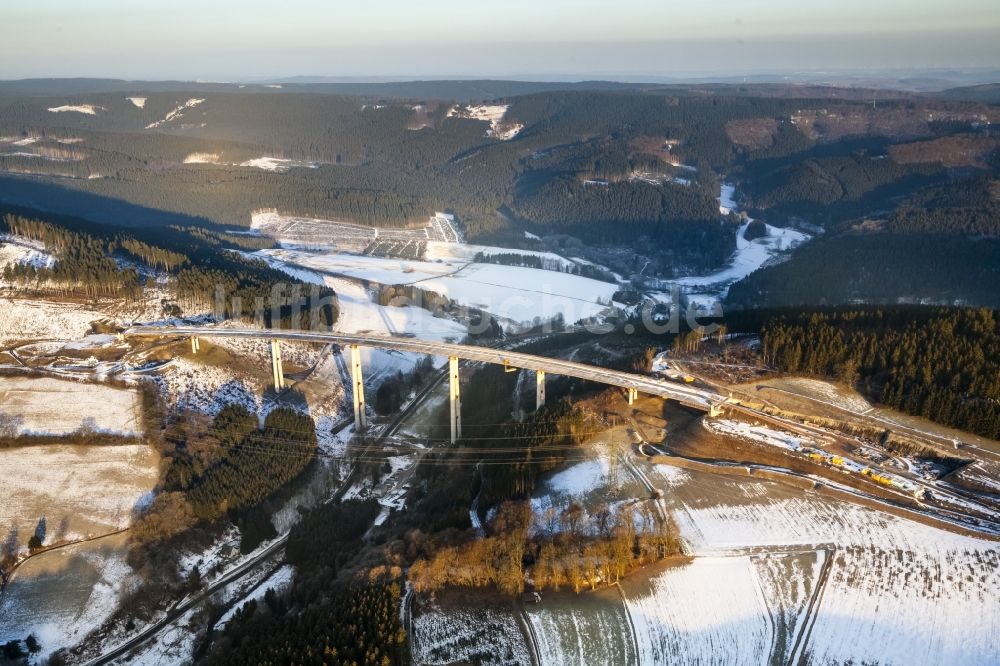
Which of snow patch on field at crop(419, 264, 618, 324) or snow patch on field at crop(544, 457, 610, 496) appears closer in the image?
snow patch on field at crop(544, 457, 610, 496)

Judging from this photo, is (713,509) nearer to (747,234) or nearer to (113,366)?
(113,366)

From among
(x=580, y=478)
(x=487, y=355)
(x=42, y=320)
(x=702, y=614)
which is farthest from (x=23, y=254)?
(x=702, y=614)

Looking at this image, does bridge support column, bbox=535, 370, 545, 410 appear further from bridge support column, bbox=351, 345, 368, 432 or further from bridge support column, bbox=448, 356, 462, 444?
bridge support column, bbox=351, 345, 368, 432

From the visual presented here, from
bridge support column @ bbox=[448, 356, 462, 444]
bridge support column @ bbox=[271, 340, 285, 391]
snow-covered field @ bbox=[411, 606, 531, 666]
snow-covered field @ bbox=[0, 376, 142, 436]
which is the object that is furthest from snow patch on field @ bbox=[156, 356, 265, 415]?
snow-covered field @ bbox=[411, 606, 531, 666]

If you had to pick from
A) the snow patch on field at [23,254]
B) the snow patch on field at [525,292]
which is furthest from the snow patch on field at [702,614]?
the snow patch on field at [23,254]

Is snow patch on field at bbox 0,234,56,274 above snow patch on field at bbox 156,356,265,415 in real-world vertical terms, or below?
above

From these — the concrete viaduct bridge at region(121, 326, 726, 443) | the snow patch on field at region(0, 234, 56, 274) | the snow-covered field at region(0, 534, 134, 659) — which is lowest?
the snow-covered field at region(0, 534, 134, 659)

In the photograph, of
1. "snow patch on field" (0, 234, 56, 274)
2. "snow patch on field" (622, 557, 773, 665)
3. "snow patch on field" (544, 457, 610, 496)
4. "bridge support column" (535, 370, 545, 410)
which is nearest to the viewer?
"snow patch on field" (622, 557, 773, 665)
